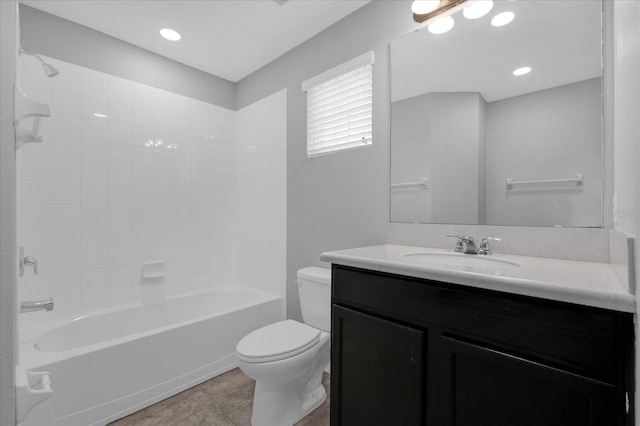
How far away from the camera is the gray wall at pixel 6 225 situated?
1.83ft

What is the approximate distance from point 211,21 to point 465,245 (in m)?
2.21

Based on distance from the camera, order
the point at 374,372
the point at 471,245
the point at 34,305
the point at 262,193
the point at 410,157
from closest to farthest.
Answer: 1. the point at 34,305
2. the point at 374,372
3. the point at 471,245
4. the point at 410,157
5. the point at 262,193

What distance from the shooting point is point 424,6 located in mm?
1514

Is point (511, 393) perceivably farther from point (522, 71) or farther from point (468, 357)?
point (522, 71)

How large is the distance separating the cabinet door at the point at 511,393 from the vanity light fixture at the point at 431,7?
1.60 m

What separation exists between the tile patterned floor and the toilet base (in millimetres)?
61

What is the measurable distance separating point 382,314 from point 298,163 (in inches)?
59.5

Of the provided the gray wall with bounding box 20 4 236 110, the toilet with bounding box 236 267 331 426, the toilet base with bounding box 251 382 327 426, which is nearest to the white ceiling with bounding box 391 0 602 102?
the toilet with bounding box 236 267 331 426

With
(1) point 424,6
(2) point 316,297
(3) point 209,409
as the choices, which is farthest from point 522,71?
(3) point 209,409

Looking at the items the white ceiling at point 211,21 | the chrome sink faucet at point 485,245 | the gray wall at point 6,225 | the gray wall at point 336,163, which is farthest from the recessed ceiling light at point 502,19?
the gray wall at point 6,225

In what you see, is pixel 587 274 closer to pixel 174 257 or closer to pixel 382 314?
pixel 382 314

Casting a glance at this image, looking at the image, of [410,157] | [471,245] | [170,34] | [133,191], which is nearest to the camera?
[471,245]

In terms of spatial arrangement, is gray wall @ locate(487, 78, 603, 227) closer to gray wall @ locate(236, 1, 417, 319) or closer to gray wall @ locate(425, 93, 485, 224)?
gray wall @ locate(425, 93, 485, 224)

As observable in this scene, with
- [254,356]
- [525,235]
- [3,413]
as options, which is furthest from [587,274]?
[3,413]
